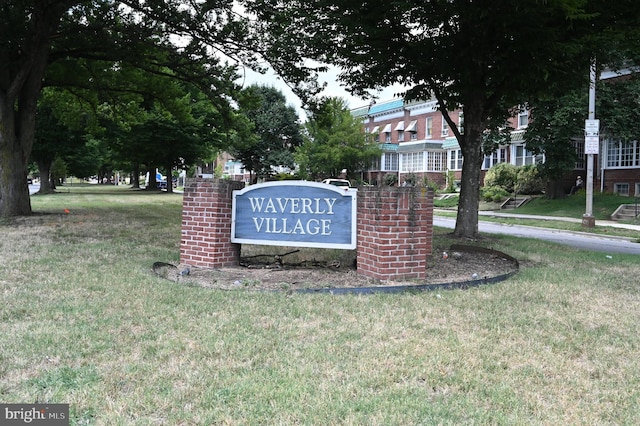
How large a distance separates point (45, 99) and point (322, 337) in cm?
2067

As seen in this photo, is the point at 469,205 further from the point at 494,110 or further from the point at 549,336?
the point at 549,336

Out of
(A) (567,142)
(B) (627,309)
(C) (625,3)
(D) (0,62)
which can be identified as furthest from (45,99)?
(A) (567,142)

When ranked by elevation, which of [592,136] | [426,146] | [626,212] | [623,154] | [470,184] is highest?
[426,146]

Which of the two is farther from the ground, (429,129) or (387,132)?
(387,132)

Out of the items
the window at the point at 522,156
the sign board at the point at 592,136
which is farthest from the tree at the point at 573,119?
the window at the point at 522,156

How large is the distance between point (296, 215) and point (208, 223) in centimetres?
128

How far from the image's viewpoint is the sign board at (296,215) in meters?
6.41

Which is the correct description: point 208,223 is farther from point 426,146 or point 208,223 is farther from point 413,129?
point 413,129

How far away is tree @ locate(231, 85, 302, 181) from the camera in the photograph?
159 feet

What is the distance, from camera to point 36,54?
13227 millimetres

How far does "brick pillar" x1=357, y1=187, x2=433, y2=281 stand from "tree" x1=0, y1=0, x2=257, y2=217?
9132 mm

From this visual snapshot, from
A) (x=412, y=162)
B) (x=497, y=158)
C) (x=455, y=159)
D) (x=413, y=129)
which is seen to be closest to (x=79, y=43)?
(x=497, y=158)

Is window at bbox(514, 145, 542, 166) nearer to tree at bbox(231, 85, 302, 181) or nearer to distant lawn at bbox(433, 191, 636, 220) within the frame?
distant lawn at bbox(433, 191, 636, 220)

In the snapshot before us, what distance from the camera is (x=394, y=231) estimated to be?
6.06 metres
